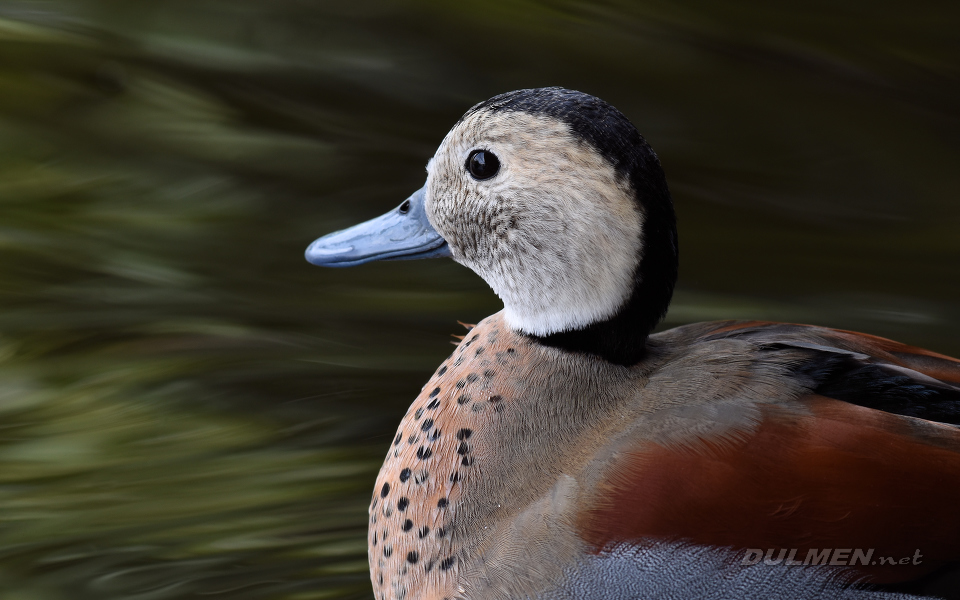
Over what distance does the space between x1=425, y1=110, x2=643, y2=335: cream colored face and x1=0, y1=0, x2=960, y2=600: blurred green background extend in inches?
36.9

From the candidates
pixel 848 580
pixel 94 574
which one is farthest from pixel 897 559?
pixel 94 574

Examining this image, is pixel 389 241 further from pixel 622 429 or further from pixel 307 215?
pixel 307 215

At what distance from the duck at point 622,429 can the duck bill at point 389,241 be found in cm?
6

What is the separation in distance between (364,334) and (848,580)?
1995 millimetres

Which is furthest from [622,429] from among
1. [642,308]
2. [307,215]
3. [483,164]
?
[307,215]

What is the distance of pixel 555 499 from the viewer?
2271 mm

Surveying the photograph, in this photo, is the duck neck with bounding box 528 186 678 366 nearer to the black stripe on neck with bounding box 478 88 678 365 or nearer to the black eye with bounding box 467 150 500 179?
the black stripe on neck with bounding box 478 88 678 365

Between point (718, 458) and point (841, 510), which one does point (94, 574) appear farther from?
point (841, 510)

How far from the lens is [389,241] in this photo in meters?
2.68

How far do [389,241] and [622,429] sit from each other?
0.76 m

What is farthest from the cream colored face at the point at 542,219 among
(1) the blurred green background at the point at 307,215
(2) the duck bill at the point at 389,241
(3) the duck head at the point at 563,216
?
(1) the blurred green background at the point at 307,215

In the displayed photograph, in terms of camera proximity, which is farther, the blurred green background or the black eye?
the blurred green background

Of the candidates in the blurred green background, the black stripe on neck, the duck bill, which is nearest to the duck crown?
the black stripe on neck

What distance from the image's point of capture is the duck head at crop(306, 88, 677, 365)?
2262 mm
